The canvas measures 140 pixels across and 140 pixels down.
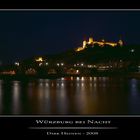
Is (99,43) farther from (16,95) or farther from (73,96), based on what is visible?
(16,95)

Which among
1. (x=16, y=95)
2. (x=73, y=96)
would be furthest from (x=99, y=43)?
(x=16, y=95)

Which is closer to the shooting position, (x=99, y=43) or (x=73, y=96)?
(x=99, y=43)

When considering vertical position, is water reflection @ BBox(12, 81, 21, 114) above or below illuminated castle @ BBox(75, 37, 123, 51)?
below

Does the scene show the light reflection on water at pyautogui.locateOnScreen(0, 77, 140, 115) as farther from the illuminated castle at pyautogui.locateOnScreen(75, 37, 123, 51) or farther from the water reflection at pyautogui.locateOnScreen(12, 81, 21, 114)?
the illuminated castle at pyautogui.locateOnScreen(75, 37, 123, 51)

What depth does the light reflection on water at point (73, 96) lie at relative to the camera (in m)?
3.46

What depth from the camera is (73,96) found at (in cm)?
400

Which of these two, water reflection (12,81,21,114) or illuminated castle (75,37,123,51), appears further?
illuminated castle (75,37,123,51)

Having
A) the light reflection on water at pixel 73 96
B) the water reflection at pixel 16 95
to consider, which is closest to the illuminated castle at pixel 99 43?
the light reflection on water at pixel 73 96

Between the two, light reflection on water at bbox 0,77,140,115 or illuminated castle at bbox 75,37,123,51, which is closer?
light reflection on water at bbox 0,77,140,115

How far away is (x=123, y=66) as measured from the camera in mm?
3836

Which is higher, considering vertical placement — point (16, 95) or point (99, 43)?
point (99, 43)

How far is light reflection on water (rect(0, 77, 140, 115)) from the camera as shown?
3.46 m

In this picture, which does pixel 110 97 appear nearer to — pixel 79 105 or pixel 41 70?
pixel 79 105

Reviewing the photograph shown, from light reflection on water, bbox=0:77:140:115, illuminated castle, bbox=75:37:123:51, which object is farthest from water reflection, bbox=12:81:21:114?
illuminated castle, bbox=75:37:123:51
